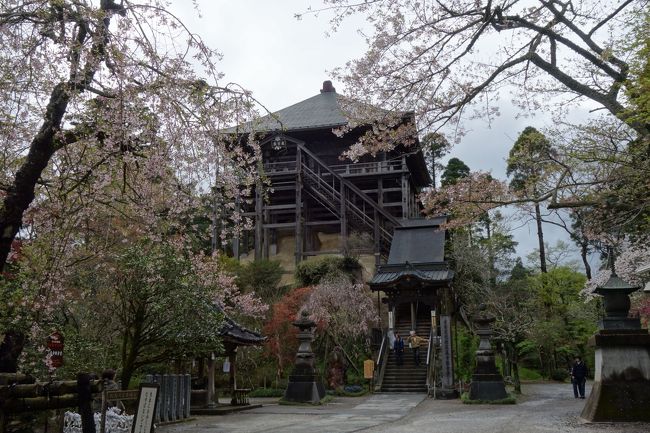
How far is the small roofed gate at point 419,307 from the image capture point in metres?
18.4

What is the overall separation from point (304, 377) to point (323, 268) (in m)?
9.75

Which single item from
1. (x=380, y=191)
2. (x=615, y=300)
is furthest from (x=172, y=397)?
(x=380, y=191)

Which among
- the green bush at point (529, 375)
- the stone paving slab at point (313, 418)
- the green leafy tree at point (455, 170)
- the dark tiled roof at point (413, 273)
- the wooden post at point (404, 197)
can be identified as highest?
the green leafy tree at point (455, 170)

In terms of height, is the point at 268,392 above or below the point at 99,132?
below

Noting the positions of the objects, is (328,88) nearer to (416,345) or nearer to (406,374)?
(416,345)

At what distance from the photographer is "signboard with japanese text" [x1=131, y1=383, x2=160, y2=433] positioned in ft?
16.5

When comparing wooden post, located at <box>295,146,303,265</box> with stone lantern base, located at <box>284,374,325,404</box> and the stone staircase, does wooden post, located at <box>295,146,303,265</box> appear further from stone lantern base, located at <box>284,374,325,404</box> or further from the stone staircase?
stone lantern base, located at <box>284,374,325,404</box>

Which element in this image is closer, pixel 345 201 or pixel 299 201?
pixel 345 201

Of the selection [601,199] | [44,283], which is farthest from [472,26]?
[44,283]

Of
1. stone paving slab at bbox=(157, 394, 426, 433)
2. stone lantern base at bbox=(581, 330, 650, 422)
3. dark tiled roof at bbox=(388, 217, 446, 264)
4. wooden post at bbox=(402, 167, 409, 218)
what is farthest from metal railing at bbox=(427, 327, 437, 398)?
wooden post at bbox=(402, 167, 409, 218)

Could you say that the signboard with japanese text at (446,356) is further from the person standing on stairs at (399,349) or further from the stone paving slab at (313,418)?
the person standing on stairs at (399,349)

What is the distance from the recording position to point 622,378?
9445mm

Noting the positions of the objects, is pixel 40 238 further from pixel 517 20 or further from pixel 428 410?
pixel 428 410

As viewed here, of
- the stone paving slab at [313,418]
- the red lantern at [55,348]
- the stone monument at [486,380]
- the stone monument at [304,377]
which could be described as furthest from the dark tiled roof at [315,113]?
the red lantern at [55,348]
